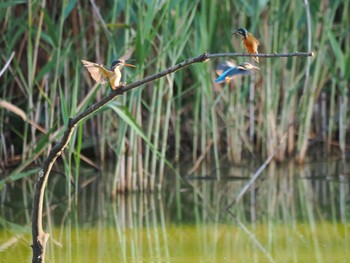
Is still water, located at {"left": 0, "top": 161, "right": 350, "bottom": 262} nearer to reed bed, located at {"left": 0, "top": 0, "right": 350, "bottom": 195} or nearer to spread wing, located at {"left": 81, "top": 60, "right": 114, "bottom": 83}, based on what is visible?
reed bed, located at {"left": 0, "top": 0, "right": 350, "bottom": 195}

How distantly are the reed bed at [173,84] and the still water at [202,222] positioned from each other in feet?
0.55

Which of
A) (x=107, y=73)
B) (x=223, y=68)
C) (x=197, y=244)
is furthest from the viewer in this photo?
(x=197, y=244)

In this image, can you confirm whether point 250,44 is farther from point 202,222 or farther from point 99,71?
point 202,222

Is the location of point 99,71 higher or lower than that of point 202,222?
higher

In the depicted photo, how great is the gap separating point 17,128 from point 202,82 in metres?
1.43

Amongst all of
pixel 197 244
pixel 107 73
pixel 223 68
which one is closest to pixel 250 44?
pixel 223 68

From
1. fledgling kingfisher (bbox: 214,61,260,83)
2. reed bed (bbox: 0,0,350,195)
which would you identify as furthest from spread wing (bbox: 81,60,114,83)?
reed bed (bbox: 0,0,350,195)

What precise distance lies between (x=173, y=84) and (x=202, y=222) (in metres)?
1.57

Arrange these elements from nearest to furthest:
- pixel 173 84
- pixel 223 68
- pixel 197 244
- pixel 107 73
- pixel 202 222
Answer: pixel 107 73 < pixel 223 68 < pixel 197 244 < pixel 202 222 < pixel 173 84

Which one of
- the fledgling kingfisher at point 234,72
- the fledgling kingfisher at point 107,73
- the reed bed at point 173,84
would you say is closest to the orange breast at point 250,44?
the fledgling kingfisher at point 234,72

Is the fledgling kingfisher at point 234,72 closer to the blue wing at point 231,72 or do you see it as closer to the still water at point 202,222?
the blue wing at point 231,72

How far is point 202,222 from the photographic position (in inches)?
153

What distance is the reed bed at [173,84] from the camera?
4215mm

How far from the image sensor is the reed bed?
421 centimetres
